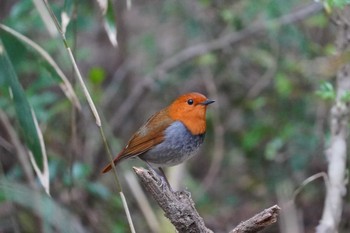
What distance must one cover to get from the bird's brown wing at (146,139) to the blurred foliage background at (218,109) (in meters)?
0.91

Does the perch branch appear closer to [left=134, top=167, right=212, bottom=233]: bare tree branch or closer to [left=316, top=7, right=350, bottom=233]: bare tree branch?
[left=134, top=167, right=212, bottom=233]: bare tree branch

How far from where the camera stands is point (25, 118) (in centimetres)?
322

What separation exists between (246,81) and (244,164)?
30.9 inches

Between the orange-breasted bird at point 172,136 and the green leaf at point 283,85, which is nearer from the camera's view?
the orange-breasted bird at point 172,136

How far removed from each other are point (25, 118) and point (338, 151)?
179 cm

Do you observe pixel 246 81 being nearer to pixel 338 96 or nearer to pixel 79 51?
pixel 79 51

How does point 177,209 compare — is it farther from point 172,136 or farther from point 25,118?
point 172,136

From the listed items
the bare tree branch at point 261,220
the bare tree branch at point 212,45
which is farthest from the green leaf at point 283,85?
the bare tree branch at point 261,220

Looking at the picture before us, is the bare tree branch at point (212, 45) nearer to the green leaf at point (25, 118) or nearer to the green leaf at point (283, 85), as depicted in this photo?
the green leaf at point (283, 85)


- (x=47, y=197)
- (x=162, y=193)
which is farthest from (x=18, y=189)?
(x=162, y=193)

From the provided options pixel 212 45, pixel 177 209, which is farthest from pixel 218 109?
pixel 177 209

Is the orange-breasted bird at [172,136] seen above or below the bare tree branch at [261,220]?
above

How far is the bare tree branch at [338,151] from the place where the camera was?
388 centimetres

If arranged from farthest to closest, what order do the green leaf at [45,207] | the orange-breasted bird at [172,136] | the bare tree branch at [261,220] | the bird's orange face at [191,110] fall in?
the bird's orange face at [191,110]
the orange-breasted bird at [172,136]
the green leaf at [45,207]
the bare tree branch at [261,220]
